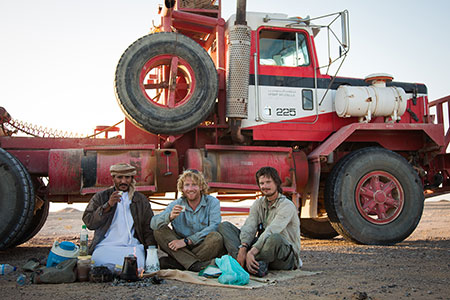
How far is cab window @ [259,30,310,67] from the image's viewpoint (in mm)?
6527

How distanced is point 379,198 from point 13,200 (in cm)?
470

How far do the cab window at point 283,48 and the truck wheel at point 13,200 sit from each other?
11.7 ft

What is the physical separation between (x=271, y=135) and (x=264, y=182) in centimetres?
220

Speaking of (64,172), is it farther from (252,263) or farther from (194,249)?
(252,263)


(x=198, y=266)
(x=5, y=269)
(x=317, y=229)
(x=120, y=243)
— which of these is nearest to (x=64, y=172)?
(x=5, y=269)

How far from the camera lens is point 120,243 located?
4.04 meters

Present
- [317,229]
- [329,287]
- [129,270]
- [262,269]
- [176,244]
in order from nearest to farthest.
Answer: [329,287]
[129,270]
[262,269]
[176,244]
[317,229]

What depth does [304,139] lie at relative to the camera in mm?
6496

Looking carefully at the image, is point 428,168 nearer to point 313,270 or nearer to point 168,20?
point 313,270

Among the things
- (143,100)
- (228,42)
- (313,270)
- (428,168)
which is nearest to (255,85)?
(228,42)

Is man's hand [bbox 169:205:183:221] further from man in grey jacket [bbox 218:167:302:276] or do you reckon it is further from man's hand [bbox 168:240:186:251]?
man in grey jacket [bbox 218:167:302:276]

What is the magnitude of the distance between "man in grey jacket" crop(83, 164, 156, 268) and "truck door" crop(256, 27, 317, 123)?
2623mm

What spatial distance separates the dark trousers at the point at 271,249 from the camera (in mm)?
3916

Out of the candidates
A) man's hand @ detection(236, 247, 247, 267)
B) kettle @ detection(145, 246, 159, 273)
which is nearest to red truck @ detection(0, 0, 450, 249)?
kettle @ detection(145, 246, 159, 273)
